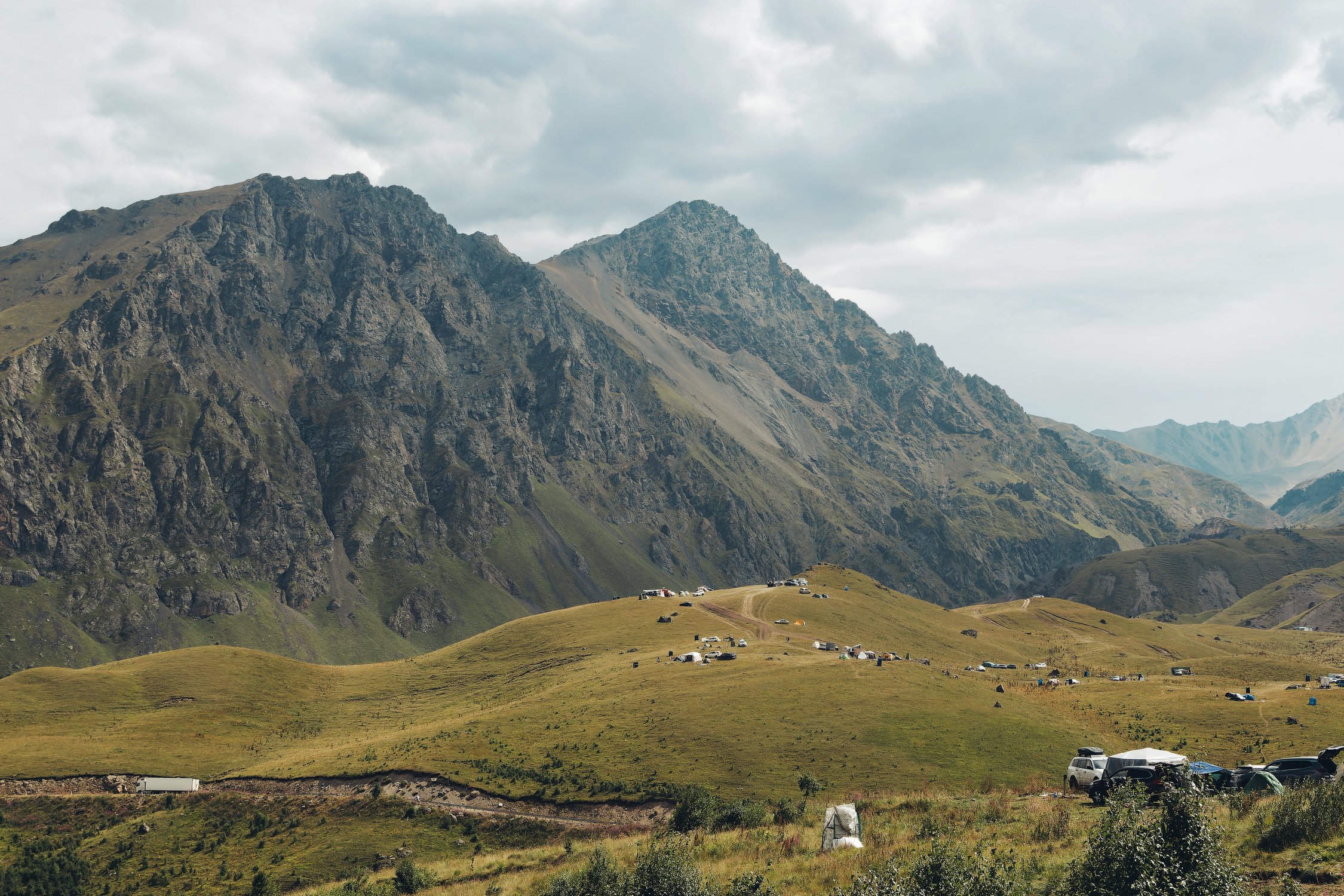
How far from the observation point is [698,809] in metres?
50.5

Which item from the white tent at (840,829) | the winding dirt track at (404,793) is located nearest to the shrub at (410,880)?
the winding dirt track at (404,793)

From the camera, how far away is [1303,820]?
2756 centimetres

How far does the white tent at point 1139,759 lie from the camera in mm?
42094

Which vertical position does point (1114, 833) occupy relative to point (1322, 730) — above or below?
above

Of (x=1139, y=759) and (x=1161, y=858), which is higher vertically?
(x=1161, y=858)

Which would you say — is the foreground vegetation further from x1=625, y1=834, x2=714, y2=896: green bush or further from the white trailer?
the white trailer

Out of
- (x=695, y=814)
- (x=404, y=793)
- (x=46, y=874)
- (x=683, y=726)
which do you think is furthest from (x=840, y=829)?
(x=46, y=874)

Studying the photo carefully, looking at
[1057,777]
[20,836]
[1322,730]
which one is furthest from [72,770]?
[1322,730]

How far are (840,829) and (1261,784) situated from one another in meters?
21.0

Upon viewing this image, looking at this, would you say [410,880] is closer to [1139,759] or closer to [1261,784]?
[1139,759]

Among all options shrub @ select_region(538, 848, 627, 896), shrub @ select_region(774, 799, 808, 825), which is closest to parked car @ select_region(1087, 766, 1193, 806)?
shrub @ select_region(774, 799, 808, 825)

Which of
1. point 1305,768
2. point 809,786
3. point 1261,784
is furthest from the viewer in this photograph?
point 809,786

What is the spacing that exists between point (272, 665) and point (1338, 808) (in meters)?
134

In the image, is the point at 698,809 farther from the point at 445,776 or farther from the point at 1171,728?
the point at 1171,728
